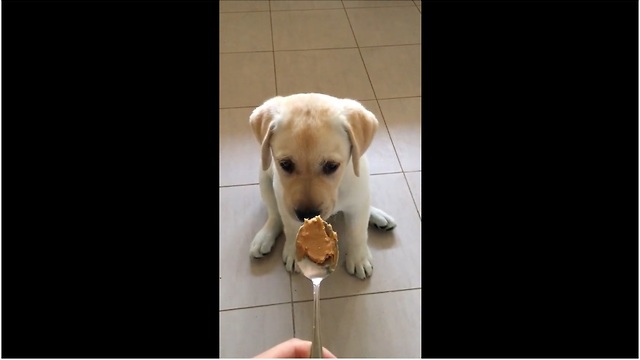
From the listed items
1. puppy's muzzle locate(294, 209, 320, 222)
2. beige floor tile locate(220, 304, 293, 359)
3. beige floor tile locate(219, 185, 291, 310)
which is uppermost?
puppy's muzzle locate(294, 209, 320, 222)

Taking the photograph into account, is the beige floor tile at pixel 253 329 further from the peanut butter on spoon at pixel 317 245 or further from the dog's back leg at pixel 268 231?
the peanut butter on spoon at pixel 317 245

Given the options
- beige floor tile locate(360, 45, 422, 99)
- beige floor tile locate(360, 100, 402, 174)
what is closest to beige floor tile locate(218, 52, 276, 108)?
beige floor tile locate(360, 45, 422, 99)

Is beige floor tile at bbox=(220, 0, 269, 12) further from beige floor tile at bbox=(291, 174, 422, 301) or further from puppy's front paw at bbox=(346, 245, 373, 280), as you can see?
puppy's front paw at bbox=(346, 245, 373, 280)

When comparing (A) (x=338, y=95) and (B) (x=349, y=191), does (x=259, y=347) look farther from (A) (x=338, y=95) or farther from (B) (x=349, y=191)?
(A) (x=338, y=95)

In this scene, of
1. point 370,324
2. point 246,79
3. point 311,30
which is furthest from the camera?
point 311,30

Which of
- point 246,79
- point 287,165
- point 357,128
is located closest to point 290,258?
point 287,165

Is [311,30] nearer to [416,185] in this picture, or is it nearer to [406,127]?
[406,127]

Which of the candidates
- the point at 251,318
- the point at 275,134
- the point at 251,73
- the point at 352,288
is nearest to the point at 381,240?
the point at 352,288
